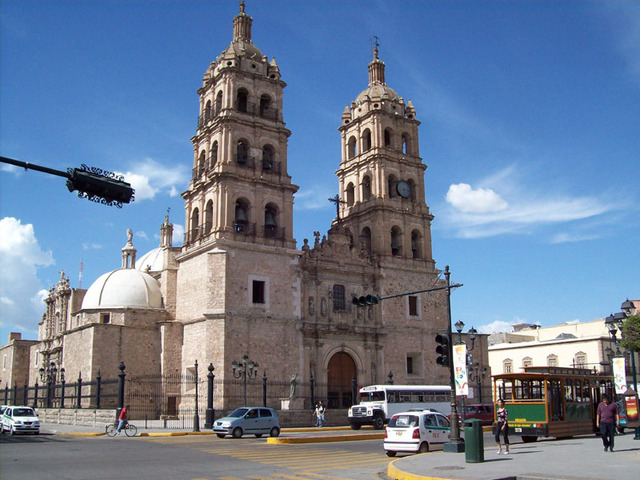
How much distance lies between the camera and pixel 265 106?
45062 mm

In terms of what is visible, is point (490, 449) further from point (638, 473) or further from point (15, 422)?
point (15, 422)

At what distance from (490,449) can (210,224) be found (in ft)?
84.4

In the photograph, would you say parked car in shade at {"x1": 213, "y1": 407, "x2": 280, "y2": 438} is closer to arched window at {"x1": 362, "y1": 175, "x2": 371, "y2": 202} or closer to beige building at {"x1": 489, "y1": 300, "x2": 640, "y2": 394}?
arched window at {"x1": 362, "y1": 175, "x2": 371, "y2": 202}

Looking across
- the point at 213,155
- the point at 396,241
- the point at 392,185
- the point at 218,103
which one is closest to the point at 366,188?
the point at 392,185

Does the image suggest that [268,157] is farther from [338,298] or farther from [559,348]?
[559,348]

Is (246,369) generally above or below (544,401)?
above

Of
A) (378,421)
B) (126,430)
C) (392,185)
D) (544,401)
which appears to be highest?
(392,185)

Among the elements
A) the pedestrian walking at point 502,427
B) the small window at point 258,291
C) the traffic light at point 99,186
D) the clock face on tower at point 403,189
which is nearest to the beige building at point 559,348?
the clock face on tower at point 403,189

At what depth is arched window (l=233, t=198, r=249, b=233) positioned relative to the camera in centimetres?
4153

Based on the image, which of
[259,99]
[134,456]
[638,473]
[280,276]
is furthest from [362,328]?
[638,473]

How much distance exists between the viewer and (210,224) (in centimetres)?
4166

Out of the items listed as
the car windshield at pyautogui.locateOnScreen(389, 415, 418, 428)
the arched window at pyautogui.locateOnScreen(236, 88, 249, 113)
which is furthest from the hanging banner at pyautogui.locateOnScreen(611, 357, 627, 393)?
the arched window at pyautogui.locateOnScreen(236, 88, 249, 113)

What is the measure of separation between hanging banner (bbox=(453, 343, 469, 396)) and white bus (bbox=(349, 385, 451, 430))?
41.8 ft

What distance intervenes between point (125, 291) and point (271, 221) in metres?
11.9
